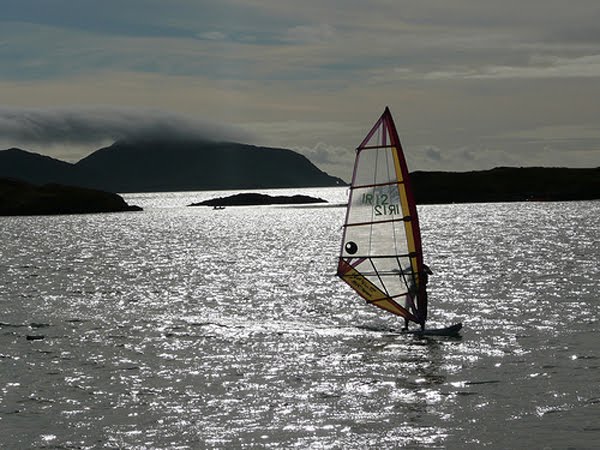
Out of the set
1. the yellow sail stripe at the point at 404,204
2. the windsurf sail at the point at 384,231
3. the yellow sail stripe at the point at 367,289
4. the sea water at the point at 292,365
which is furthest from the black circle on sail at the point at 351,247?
the sea water at the point at 292,365

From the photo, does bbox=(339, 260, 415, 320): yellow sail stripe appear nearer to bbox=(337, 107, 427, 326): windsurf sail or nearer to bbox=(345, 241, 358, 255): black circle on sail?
bbox=(337, 107, 427, 326): windsurf sail

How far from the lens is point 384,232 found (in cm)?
3431

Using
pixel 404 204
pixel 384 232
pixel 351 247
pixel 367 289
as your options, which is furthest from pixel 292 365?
pixel 404 204

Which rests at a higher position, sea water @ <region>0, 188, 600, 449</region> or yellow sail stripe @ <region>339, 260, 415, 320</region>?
yellow sail stripe @ <region>339, 260, 415, 320</region>

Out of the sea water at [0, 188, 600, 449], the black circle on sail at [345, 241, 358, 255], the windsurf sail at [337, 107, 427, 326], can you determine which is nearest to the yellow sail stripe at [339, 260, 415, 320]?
the windsurf sail at [337, 107, 427, 326]

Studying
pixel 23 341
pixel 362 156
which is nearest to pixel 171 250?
pixel 23 341

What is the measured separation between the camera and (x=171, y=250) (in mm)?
109250

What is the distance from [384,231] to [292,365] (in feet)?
22.6

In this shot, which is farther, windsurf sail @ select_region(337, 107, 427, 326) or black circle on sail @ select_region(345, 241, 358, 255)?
black circle on sail @ select_region(345, 241, 358, 255)

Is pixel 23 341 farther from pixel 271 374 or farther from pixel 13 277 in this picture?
pixel 13 277

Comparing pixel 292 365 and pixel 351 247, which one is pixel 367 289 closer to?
pixel 351 247

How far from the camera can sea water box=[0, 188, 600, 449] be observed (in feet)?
73.5

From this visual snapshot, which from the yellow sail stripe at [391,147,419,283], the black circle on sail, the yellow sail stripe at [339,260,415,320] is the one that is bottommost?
the yellow sail stripe at [339,260,415,320]

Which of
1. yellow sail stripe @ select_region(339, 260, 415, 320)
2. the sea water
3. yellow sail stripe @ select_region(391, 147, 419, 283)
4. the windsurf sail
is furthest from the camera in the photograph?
yellow sail stripe @ select_region(339, 260, 415, 320)
